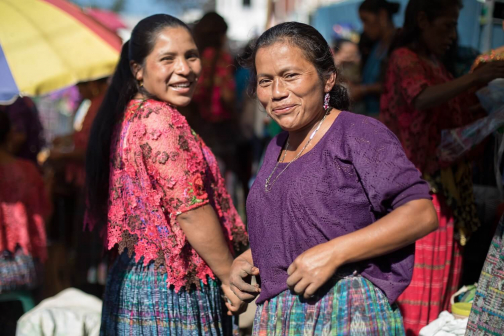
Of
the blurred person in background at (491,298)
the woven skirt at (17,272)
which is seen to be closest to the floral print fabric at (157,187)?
the blurred person in background at (491,298)

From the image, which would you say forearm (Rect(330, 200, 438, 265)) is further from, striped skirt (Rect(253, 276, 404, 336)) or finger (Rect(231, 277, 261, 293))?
finger (Rect(231, 277, 261, 293))

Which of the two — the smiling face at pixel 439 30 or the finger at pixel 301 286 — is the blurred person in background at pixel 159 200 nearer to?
the finger at pixel 301 286

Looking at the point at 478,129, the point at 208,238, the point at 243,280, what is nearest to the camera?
the point at 243,280

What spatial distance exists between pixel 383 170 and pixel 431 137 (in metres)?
1.59

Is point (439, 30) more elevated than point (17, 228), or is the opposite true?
point (439, 30)

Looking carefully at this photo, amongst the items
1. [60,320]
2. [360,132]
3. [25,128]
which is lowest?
[60,320]

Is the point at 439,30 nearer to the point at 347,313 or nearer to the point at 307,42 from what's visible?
the point at 307,42

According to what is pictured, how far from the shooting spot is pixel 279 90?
1.86 meters

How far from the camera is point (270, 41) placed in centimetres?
189

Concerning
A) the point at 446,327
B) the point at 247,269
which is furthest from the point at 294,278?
the point at 446,327

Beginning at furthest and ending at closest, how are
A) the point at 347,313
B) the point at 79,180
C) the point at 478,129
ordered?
the point at 79,180
the point at 478,129
the point at 347,313

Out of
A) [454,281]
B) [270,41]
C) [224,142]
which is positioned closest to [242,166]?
[224,142]

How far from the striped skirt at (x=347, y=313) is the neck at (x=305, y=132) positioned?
53 cm

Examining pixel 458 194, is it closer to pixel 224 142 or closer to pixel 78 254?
pixel 224 142
